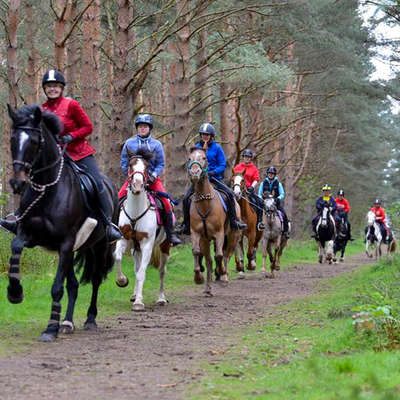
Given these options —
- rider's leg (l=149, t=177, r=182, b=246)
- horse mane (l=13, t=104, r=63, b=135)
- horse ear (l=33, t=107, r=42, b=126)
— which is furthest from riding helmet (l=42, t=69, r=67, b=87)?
rider's leg (l=149, t=177, r=182, b=246)

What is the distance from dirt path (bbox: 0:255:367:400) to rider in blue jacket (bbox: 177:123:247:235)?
6.63 feet

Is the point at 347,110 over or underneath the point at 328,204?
over

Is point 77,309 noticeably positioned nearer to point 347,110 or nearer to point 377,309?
point 377,309

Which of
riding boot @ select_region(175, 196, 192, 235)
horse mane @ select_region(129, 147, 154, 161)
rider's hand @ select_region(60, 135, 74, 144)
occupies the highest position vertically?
horse mane @ select_region(129, 147, 154, 161)

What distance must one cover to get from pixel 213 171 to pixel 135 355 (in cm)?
747

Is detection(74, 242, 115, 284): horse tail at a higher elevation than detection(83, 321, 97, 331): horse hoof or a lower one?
higher

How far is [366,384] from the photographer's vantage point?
5.58 m

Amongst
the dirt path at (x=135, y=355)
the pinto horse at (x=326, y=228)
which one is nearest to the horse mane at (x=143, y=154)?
the dirt path at (x=135, y=355)

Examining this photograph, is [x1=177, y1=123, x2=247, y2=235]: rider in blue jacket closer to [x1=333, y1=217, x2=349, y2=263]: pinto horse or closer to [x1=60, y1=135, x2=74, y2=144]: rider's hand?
[x1=60, y1=135, x2=74, y2=144]: rider's hand

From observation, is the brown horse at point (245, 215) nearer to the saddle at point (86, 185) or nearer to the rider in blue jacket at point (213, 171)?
the rider in blue jacket at point (213, 171)

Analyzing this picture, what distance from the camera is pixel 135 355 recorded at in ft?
25.3

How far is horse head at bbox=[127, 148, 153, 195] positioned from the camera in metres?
11.7

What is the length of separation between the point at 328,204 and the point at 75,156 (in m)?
18.6

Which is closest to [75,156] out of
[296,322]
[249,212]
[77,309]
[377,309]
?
[77,309]
